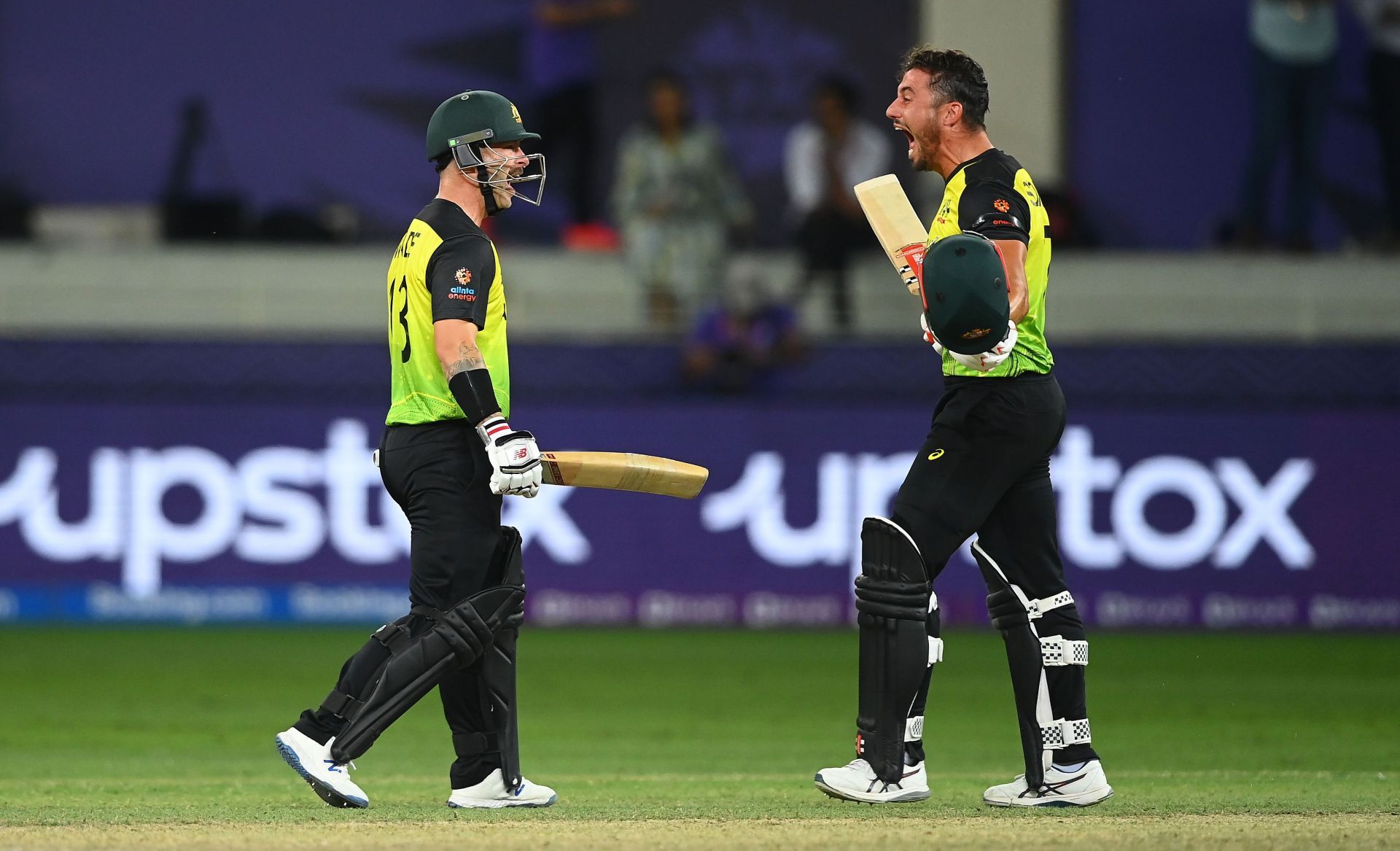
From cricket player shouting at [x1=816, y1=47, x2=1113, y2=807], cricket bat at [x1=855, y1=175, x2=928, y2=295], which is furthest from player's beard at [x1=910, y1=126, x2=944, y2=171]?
cricket bat at [x1=855, y1=175, x2=928, y2=295]

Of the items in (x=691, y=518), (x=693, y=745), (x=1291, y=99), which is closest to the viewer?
(x=693, y=745)

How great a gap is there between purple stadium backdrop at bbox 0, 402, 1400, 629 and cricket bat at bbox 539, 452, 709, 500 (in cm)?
673

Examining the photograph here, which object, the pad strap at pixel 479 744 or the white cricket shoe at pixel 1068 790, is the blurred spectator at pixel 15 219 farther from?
the white cricket shoe at pixel 1068 790

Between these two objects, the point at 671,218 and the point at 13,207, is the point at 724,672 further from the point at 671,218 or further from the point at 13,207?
the point at 13,207

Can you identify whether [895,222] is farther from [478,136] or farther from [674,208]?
[674,208]

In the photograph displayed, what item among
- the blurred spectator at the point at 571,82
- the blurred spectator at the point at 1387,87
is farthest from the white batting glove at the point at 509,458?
the blurred spectator at the point at 1387,87

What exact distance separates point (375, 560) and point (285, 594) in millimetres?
654

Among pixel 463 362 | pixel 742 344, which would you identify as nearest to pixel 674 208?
pixel 742 344

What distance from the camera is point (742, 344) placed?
14.2m

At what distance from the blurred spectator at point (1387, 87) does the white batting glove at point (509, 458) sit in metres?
11.4

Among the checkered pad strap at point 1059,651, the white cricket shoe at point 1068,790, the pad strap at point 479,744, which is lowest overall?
the white cricket shoe at point 1068,790

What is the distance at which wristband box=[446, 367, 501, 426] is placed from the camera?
6227 millimetres

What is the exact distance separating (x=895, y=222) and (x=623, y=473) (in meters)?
1.20

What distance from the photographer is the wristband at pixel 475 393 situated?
245 inches
